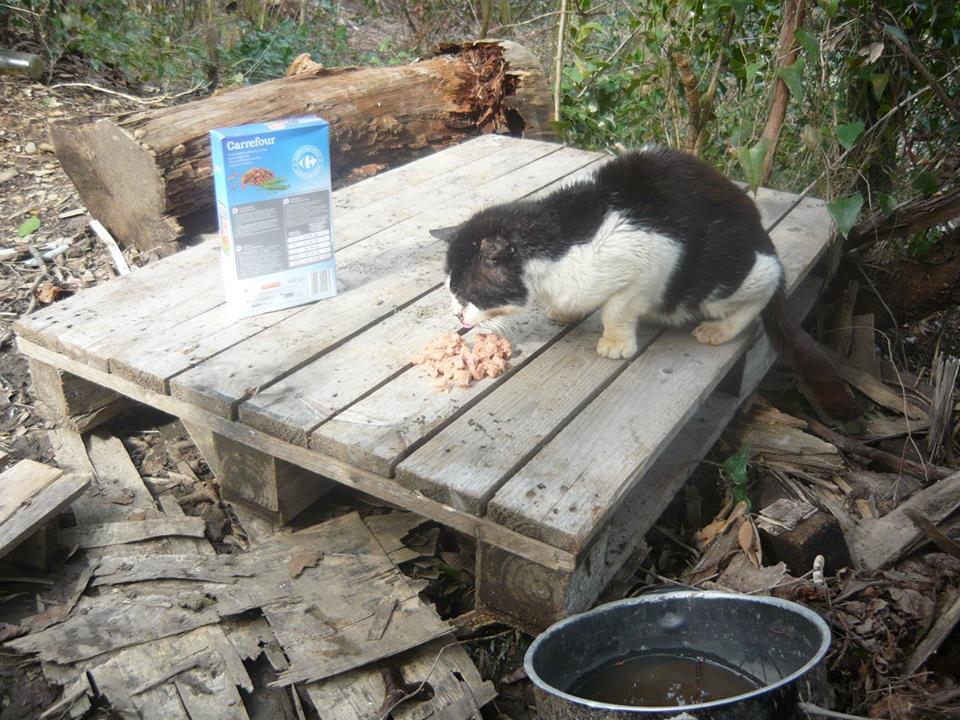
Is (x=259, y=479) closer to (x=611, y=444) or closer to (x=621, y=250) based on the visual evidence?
(x=611, y=444)

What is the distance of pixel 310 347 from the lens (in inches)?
107

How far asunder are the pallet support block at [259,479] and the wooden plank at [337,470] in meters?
0.08

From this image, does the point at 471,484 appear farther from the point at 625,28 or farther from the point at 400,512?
the point at 625,28

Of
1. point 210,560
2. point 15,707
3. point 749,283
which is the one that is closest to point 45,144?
point 210,560

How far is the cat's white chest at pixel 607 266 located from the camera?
8.46 ft

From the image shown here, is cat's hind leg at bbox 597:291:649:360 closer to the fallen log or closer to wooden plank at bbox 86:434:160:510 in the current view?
wooden plank at bbox 86:434:160:510

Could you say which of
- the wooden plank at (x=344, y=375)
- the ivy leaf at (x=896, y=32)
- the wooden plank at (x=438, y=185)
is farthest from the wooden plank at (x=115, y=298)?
the ivy leaf at (x=896, y=32)

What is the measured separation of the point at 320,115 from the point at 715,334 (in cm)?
244

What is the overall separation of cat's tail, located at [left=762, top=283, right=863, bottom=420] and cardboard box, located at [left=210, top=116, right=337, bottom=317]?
1.56 m

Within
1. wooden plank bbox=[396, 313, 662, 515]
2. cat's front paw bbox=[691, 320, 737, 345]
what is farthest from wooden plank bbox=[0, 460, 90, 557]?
cat's front paw bbox=[691, 320, 737, 345]

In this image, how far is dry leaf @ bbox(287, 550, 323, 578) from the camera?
2.52 metres

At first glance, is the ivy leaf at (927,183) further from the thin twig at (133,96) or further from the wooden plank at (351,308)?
the thin twig at (133,96)

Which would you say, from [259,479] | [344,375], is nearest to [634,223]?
[344,375]

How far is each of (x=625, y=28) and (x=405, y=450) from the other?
15.2ft
